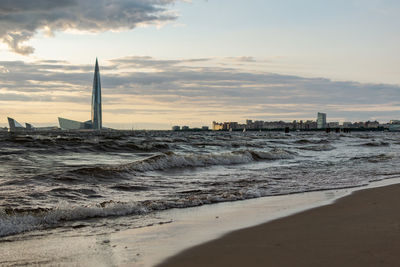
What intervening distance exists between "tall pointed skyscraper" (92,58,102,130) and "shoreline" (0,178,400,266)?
15835cm

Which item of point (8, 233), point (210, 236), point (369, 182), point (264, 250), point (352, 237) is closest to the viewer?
point (264, 250)

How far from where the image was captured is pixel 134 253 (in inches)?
156

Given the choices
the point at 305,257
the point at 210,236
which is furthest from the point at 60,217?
the point at 305,257

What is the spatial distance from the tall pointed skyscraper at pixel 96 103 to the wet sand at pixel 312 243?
15958 centimetres

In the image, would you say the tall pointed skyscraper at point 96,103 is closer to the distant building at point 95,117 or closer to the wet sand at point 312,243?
the distant building at point 95,117

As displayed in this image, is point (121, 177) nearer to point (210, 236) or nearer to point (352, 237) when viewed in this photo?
point (210, 236)

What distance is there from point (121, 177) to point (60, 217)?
5.23m

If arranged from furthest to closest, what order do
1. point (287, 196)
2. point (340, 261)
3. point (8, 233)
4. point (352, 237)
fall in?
point (287, 196) < point (8, 233) < point (352, 237) < point (340, 261)

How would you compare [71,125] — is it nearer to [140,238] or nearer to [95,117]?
[95,117]

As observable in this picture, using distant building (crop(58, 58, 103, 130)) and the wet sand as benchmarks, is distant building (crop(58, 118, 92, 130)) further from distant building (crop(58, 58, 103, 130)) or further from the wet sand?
the wet sand

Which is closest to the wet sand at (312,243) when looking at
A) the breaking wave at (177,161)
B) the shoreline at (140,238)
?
the shoreline at (140,238)

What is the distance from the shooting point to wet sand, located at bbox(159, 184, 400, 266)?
11.7ft

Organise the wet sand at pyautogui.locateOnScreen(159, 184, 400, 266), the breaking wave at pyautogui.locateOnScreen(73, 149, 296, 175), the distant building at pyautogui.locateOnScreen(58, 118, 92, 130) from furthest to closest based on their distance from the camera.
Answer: the distant building at pyautogui.locateOnScreen(58, 118, 92, 130), the breaking wave at pyautogui.locateOnScreen(73, 149, 296, 175), the wet sand at pyautogui.locateOnScreen(159, 184, 400, 266)

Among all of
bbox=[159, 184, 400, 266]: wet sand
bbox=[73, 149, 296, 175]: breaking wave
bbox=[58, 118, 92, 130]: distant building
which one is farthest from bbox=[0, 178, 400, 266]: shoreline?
bbox=[58, 118, 92, 130]: distant building
